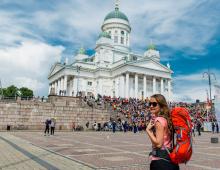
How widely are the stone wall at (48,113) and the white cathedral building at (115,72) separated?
27160mm

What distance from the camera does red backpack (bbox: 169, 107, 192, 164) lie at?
10.2ft

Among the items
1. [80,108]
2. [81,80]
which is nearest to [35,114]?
[80,108]

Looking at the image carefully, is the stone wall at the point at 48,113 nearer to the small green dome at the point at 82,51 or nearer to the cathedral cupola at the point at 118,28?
the cathedral cupola at the point at 118,28

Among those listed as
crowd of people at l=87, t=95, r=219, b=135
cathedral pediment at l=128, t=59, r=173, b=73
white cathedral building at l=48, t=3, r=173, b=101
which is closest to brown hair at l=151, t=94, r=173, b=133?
crowd of people at l=87, t=95, r=219, b=135

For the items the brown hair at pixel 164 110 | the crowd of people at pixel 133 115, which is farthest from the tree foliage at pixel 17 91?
the brown hair at pixel 164 110

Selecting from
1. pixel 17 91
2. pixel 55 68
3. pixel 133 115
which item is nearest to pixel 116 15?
pixel 55 68

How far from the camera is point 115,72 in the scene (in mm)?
70188

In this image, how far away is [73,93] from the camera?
2721 inches

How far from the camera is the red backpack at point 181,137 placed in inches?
122

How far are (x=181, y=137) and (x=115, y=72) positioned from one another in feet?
220

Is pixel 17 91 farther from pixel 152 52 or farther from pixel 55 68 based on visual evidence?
pixel 152 52

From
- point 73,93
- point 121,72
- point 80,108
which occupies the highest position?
point 121,72

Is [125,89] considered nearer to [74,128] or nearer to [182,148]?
[74,128]

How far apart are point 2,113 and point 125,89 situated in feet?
Result: 123
